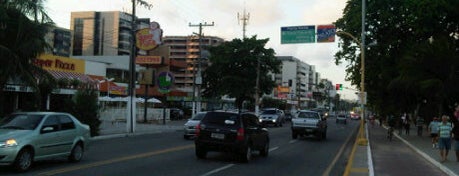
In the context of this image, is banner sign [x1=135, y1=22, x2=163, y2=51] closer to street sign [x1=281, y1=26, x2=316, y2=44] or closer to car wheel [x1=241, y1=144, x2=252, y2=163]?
street sign [x1=281, y1=26, x2=316, y2=44]

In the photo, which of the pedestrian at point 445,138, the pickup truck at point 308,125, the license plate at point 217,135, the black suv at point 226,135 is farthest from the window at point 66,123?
the pickup truck at point 308,125

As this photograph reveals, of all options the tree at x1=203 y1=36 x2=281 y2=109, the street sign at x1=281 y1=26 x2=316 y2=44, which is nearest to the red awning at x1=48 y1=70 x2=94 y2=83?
the street sign at x1=281 y1=26 x2=316 y2=44

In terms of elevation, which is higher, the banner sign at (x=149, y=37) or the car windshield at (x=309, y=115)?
the banner sign at (x=149, y=37)

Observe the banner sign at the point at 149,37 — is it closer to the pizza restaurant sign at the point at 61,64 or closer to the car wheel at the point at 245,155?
the pizza restaurant sign at the point at 61,64

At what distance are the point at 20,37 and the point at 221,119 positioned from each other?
9830 millimetres

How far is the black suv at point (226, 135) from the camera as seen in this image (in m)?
17.5

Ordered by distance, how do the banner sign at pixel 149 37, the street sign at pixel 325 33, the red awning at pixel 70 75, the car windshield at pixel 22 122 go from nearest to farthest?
1. the car windshield at pixel 22 122
2. the street sign at pixel 325 33
3. the banner sign at pixel 149 37
4. the red awning at pixel 70 75

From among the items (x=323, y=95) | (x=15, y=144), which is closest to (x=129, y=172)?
(x=15, y=144)

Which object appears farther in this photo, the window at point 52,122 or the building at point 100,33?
the building at point 100,33

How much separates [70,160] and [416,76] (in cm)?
2501

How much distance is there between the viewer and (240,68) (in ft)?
225

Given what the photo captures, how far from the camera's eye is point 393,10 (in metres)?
38.7

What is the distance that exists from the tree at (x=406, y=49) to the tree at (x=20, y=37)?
1869 centimetres

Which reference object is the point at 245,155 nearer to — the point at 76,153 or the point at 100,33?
the point at 76,153
